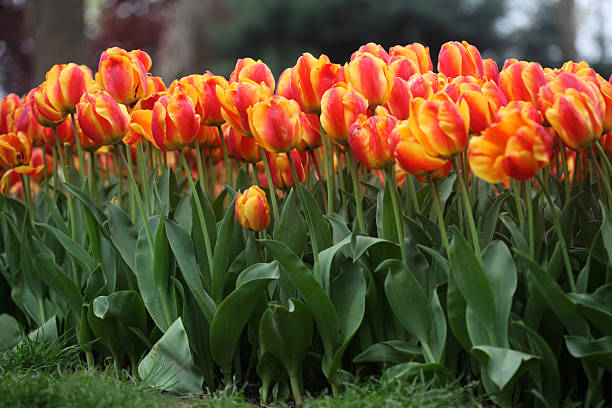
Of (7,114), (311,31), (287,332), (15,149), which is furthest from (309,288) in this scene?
(311,31)

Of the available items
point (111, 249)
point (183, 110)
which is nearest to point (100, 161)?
point (111, 249)

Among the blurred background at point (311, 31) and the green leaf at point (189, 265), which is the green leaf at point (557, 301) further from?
the blurred background at point (311, 31)

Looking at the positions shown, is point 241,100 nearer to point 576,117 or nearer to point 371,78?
point 371,78

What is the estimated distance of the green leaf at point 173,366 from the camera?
1772 millimetres

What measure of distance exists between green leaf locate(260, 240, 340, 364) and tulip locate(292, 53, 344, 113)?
1.42 feet

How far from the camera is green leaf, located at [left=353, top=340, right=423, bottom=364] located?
1.69 meters

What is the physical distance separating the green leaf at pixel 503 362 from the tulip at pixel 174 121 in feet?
3.10

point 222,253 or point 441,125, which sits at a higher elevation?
→ point 441,125

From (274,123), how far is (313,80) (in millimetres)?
222

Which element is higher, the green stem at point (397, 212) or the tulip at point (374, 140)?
the tulip at point (374, 140)

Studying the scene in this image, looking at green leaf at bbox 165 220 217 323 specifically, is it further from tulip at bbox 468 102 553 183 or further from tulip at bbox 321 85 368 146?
tulip at bbox 468 102 553 183

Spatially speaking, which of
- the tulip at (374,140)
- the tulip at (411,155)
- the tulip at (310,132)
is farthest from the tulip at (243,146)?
the tulip at (411,155)

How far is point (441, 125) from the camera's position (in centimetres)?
Answer: 140

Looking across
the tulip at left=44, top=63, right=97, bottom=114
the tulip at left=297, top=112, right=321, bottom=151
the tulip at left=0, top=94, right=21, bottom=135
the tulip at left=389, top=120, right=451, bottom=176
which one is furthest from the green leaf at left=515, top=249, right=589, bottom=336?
the tulip at left=0, top=94, right=21, bottom=135
